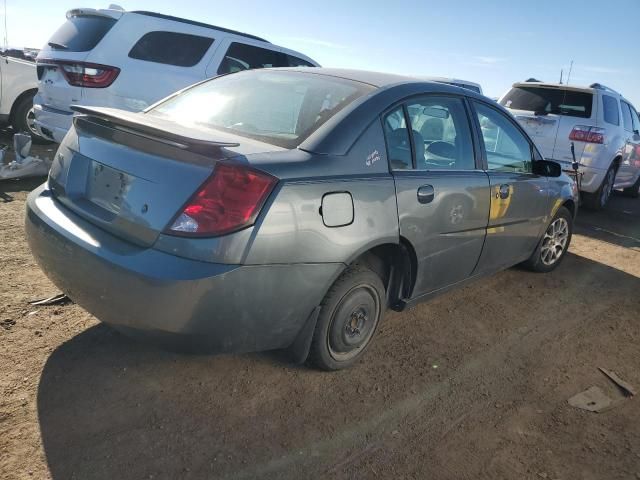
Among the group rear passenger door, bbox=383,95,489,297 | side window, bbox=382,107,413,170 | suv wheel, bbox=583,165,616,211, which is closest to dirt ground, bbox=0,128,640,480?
rear passenger door, bbox=383,95,489,297

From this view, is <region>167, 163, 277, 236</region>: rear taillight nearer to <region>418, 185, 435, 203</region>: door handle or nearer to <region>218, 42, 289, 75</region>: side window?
<region>418, 185, 435, 203</region>: door handle

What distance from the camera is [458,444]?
2.44 meters

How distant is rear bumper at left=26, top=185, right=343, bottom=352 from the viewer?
2.13m

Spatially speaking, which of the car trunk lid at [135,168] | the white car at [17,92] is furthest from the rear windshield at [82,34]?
the car trunk lid at [135,168]

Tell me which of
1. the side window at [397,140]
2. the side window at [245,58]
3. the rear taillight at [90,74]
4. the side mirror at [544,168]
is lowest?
the side mirror at [544,168]

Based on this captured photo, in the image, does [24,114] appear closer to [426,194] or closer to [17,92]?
[17,92]

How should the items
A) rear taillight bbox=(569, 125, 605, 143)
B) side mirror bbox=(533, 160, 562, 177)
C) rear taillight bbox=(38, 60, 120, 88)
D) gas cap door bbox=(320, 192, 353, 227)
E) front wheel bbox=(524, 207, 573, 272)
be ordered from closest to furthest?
1. gas cap door bbox=(320, 192, 353, 227)
2. side mirror bbox=(533, 160, 562, 177)
3. front wheel bbox=(524, 207, 573, 272)
4. rear taillight bbox=(38, 60, 120, 88)
5. rear taillight bbox=(569, 125, 605, 143)

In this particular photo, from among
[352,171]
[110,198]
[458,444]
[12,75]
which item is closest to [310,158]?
[352,171]

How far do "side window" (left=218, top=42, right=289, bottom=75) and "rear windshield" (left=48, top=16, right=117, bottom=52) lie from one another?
1402 mm

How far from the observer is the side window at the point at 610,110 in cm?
739

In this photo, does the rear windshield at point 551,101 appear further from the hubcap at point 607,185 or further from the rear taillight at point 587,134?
the hubcap at point 607,185

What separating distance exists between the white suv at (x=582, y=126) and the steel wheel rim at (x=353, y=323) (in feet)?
17.5

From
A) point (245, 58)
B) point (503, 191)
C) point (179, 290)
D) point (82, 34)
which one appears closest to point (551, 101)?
point (245, 58)

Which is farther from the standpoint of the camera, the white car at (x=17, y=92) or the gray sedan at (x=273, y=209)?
the white car at (x=17, y=92)
